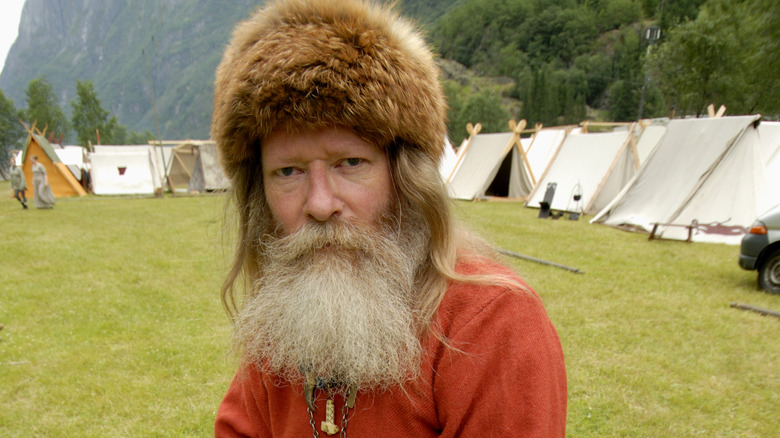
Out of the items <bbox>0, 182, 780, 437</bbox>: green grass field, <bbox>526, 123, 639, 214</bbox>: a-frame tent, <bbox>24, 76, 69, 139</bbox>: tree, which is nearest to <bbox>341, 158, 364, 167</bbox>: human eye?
<bbox>0, 182, 780, 437</bbox>: green grass field

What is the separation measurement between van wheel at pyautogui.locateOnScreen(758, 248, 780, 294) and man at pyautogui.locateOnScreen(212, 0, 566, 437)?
621 cm

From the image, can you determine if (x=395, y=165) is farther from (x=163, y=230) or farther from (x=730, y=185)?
(x=163, y=230)

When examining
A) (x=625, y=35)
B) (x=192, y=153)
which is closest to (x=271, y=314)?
(x=192, y=153)

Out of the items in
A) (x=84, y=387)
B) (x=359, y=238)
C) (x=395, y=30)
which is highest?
(x=395, y=30)

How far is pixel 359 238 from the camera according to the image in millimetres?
1265

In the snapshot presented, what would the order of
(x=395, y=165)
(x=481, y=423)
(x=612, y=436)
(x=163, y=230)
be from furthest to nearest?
(x=163, y=230)
(x=612, y=436)
(x=395, y=165)
(x=481, y=423)

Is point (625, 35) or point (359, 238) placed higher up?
point (625, 35)

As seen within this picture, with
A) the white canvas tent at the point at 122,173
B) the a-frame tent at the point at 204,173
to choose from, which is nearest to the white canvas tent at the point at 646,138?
the a-frame tent at the point at 204,173

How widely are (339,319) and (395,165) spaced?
18.9 inches

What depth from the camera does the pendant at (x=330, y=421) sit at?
1203mm

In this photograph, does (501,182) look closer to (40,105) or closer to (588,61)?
(40,105)

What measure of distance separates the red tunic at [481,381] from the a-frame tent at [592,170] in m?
11.6

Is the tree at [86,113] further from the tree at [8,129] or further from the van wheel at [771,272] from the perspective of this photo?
the van wheel at [771,272]

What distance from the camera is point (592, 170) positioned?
39.8ft
